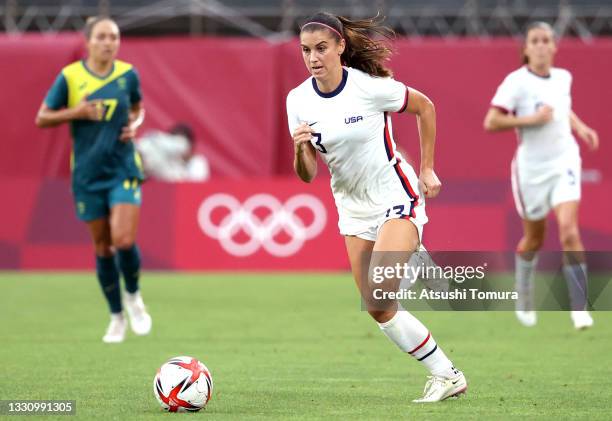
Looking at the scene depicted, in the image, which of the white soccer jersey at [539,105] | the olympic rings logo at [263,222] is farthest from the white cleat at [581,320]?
the olympic rings logo at [263,222]

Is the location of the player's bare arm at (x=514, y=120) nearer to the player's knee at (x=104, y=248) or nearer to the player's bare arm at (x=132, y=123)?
the player's bare arm at (x=132, y=123)

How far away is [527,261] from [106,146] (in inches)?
165

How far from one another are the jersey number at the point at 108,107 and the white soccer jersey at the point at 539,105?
3.56 metres

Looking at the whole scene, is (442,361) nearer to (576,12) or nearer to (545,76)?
(545,76)

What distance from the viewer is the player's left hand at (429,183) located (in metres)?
7.34

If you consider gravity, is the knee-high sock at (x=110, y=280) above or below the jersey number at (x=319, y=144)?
below

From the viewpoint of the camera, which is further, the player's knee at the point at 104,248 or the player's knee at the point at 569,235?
the player's knee at the point at 569,235

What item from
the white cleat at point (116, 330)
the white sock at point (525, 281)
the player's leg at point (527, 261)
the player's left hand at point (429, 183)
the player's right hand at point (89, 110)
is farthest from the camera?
the white sock at point (525, 281)

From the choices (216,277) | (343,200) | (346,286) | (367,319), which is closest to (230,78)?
(216,277)

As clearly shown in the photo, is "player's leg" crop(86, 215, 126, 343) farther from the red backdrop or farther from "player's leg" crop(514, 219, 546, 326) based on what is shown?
the red backdrop

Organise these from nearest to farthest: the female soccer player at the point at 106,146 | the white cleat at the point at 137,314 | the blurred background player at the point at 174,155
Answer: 1. the female soccer player at the point at 106,146
2. the white cleat at the point at 137,314
3. the blurred background player at the point at 174,155

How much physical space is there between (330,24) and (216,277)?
10.4 metres

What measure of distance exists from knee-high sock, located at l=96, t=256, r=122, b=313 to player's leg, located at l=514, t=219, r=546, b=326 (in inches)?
152

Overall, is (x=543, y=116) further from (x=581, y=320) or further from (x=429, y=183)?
(x=429, y=183)
